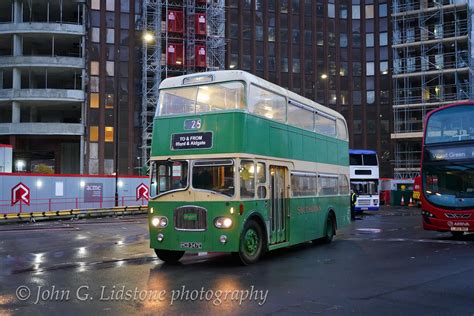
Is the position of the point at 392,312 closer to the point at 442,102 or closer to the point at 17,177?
the point at 17,177

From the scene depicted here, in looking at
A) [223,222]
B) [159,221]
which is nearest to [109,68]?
[159,221]

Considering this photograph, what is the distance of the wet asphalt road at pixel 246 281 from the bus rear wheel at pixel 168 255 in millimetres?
321

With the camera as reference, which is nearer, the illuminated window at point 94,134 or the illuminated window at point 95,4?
the illuminated window at point 94,134

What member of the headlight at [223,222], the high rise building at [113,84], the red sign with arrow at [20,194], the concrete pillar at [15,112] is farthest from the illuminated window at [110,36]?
the headlight at [223,222]

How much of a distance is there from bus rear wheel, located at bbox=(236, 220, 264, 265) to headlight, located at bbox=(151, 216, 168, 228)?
6.13 feet

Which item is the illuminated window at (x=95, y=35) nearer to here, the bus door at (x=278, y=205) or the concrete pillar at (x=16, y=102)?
the concrete pillar at (x=16, y=102)

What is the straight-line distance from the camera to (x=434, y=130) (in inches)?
723

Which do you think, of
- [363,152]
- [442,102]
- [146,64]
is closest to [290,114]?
[363,152]

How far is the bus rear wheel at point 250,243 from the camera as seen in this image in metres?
12.1

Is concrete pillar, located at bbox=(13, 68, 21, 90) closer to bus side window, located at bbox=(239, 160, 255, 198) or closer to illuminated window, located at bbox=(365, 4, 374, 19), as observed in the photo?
illuminated window, located at bbox=(365, 4, 374, 19)

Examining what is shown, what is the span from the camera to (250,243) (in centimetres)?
1251

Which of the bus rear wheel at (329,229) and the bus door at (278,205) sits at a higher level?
the bus door at (278,205)

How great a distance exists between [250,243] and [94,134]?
5340 centimetres

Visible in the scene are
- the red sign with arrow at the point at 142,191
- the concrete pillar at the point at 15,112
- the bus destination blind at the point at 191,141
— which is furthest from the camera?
the concrete pillar at the point at 15,112
